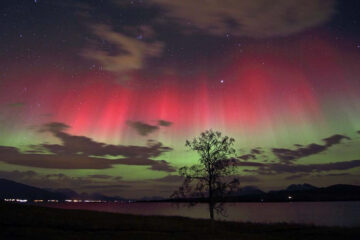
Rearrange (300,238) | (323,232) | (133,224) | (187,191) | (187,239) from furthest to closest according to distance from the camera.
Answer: (133,224) → (187,191) → (323,232) → (300,238) → (187,239)

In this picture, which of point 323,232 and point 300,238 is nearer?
point 300,238

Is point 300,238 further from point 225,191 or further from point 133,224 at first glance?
point 133,224

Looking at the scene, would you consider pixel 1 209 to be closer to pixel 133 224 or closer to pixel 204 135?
pixel 133 224

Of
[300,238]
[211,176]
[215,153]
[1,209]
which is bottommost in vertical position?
[300,238]

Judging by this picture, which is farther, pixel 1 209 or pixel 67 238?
pixel 1 209

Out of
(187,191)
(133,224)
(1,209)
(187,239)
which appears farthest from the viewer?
(1,209)

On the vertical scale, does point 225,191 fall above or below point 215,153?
below

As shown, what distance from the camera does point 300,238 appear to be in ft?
118

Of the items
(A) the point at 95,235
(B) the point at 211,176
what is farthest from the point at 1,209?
(B) the point at 211,176

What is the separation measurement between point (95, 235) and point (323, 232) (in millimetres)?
25300

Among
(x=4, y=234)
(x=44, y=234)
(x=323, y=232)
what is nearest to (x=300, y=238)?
(x=323, y=232)

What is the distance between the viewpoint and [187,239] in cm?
3350

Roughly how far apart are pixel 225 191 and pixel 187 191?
4.64m

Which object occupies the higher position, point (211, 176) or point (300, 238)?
point (211, 176)
